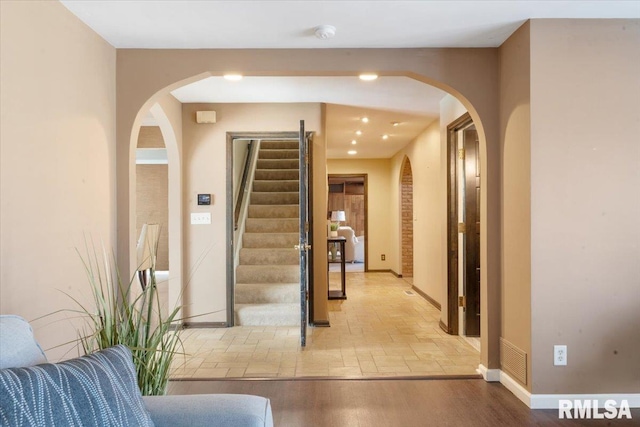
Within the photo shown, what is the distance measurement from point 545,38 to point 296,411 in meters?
2.84

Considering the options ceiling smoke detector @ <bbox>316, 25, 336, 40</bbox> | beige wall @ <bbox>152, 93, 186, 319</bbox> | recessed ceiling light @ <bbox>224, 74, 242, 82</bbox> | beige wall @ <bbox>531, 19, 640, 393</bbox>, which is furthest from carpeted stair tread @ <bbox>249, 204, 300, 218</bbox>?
beige wall @ <bbox>531, 19, 640, 393</bbox>

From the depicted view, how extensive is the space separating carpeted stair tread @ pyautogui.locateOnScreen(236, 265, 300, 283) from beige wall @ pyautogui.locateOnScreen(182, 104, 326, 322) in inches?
24.6

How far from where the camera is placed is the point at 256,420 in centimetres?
134

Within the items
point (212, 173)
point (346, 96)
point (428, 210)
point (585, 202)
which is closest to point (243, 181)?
point (212, 173)

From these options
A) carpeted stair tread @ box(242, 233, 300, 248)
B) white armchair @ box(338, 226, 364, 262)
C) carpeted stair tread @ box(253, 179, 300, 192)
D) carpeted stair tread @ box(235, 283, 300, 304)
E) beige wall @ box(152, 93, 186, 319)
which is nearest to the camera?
beige wall @ box(152, 93, 186, 319)

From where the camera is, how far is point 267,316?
15.2 ft

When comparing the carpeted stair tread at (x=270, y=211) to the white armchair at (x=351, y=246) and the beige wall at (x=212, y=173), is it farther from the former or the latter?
the white armchair at (x=351, y=246)

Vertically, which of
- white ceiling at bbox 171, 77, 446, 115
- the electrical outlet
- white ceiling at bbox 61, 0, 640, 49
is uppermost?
white ceiling at bbox 171, 77, 446, 115

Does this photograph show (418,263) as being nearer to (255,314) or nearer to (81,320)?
(255,314)

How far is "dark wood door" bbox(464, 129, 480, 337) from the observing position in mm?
4109

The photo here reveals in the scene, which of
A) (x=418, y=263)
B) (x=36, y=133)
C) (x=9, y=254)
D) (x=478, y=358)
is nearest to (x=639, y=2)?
(x=478, y=358)

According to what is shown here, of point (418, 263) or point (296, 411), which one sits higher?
point (418, 263)

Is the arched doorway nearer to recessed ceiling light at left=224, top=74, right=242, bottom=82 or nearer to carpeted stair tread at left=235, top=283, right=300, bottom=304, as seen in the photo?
carpeted stair tread at left=235, top=283, right=300, bottom=304

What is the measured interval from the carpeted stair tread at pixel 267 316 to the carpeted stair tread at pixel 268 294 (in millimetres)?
220
